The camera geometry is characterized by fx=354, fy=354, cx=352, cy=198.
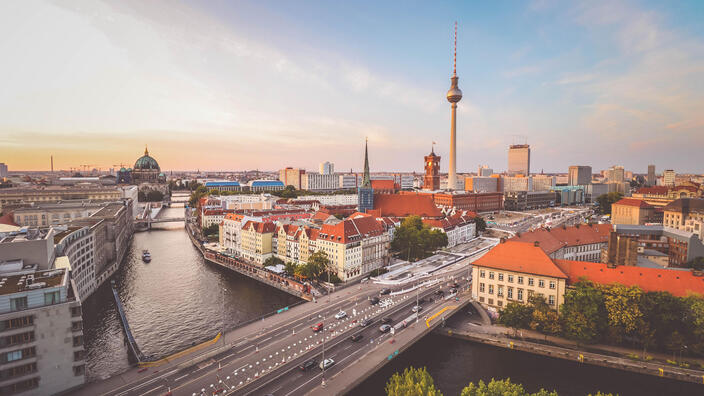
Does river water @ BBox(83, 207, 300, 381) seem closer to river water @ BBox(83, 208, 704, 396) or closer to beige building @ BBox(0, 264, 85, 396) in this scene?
river water @ BBox(83, 208, 704, 396)

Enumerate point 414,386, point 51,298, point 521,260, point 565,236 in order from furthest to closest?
point 565,236, point 521,260, point 51,298, point 414,386

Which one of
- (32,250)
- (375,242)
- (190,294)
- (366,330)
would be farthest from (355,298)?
(32,250)

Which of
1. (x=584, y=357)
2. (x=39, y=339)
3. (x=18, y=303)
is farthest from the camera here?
(x=584, y=357)

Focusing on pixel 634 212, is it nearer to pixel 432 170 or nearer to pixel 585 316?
pixel 432 170

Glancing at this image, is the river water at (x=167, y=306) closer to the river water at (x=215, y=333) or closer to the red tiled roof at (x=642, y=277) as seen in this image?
the river water at (x=215, y=333)

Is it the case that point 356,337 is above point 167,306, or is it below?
above

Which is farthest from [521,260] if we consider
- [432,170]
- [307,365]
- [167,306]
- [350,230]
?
[432,170]

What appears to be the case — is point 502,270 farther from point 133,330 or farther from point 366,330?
point 133,330
